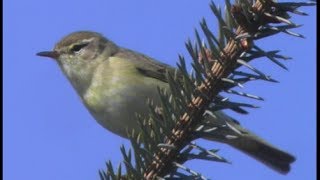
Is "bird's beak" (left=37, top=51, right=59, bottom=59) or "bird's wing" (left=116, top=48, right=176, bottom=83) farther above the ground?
"bird's beak" (left=37, top=51, right=59, bottom=59)

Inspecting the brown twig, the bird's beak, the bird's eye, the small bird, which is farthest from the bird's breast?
the brown twig

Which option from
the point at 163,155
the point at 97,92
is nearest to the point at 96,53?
the point at 97,92

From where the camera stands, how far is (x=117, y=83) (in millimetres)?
4637

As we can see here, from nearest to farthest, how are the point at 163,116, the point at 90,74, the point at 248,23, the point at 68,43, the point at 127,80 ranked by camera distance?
the point at 248,23
the point at 163,116
the point at 127,80
the point at 90,74
the point at 68,43

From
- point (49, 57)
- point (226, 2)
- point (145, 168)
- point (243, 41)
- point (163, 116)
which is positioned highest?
A: point (49, 57)

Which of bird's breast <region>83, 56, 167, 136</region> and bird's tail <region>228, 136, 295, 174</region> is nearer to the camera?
bird's tail <region>228, 136, 295, 174</region>

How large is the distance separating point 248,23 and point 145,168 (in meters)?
0.55

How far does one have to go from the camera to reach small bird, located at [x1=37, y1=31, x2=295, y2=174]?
444cm

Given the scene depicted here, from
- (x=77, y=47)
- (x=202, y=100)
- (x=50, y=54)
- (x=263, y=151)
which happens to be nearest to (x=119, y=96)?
(x=50, y=54)

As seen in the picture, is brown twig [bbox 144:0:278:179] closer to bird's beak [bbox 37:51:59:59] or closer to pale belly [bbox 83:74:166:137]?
pale belly [bbox 83:74:166:137]

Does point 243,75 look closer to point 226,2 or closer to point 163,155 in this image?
point 226,2

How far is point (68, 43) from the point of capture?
5398 millimetres

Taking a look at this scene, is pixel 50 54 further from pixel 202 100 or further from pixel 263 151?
pixel 202 100

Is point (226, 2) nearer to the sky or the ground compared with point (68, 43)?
nearer to the ground
